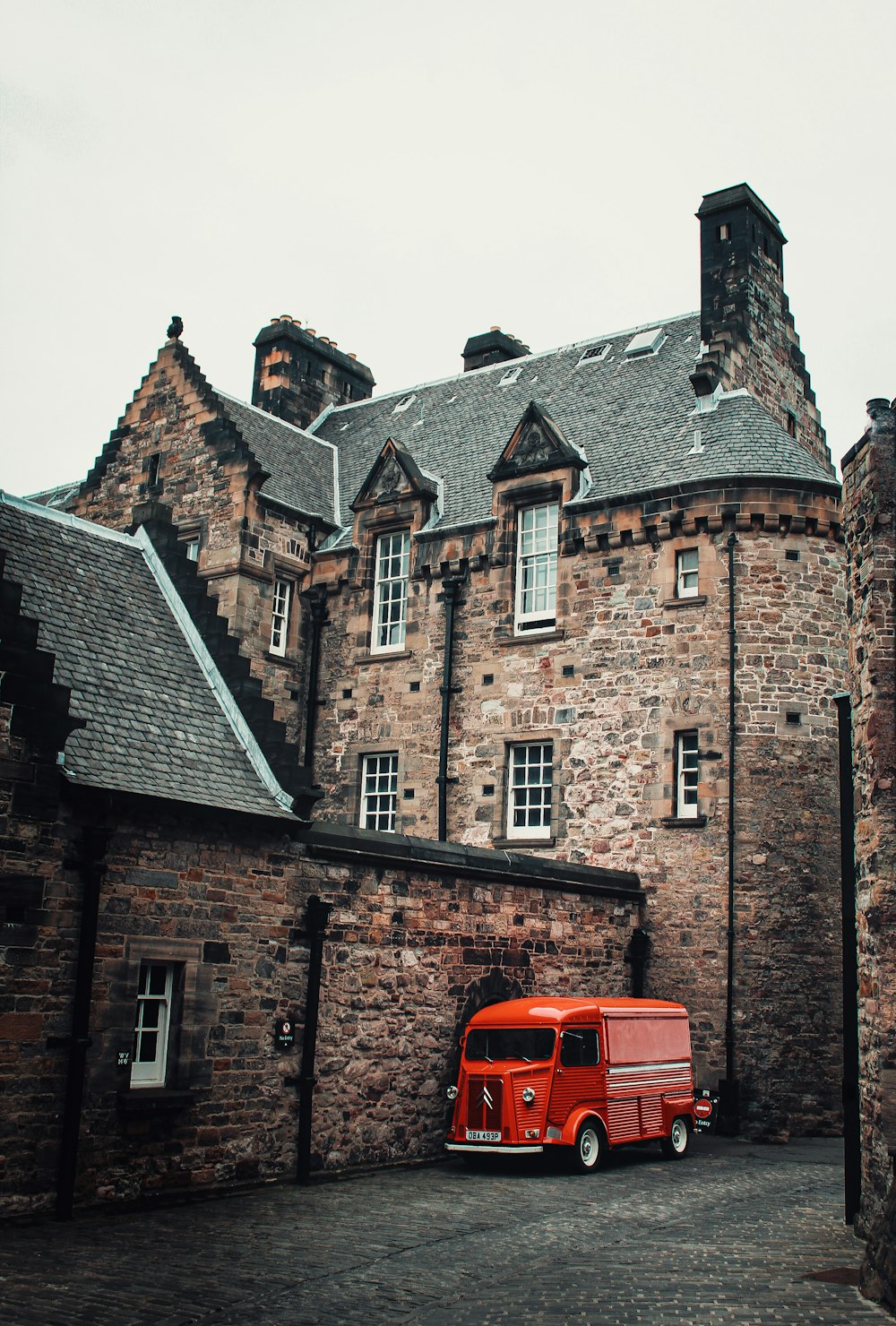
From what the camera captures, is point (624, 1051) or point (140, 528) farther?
point (140, 528)

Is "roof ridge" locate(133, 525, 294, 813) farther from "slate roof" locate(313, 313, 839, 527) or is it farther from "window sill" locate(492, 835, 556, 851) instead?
"slate roof" locate(313, 313, 839, 527)

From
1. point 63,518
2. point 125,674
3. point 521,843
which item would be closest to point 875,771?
point 125,674

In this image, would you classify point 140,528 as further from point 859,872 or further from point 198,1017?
point 859,872

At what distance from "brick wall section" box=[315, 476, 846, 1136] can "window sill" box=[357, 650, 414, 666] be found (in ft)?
1.45

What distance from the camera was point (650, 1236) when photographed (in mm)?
11766

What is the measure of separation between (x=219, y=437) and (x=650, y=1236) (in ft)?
62.4

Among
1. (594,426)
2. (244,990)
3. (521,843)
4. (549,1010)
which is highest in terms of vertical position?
(594,426)

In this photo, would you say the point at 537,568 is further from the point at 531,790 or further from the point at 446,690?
the point at 531,790

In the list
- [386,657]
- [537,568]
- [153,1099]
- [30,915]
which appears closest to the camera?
[30,915]

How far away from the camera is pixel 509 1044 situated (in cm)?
1591

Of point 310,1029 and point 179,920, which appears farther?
point 310,1029

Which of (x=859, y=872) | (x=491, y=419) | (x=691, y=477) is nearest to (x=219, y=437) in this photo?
(x=491, y=419)

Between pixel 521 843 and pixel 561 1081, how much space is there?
309 inches

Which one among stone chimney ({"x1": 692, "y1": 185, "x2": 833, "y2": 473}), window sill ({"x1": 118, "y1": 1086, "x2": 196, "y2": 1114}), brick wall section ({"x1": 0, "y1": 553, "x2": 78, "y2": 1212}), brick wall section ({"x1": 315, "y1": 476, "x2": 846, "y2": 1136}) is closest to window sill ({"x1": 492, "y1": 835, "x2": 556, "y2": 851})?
brick wall section ({"x1": 315, "y1": 476, "x2": 846, "y2": 1136})
